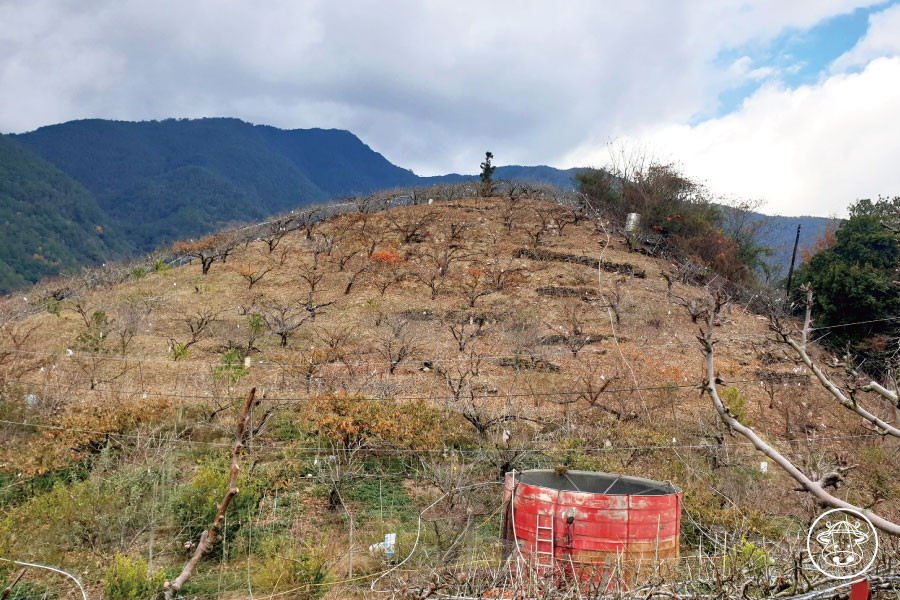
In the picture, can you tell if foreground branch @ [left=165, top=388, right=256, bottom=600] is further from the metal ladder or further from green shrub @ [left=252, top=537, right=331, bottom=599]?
green shrub @ [left=252, top=537, right=331, bottom=599]

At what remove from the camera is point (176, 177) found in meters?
107

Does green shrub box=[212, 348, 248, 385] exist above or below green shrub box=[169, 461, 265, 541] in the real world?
above

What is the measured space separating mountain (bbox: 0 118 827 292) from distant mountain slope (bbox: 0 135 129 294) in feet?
0.58

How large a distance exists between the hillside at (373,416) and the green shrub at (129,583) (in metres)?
0.14

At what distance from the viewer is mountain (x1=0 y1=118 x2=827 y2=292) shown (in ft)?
212

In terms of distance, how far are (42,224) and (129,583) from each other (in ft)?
229

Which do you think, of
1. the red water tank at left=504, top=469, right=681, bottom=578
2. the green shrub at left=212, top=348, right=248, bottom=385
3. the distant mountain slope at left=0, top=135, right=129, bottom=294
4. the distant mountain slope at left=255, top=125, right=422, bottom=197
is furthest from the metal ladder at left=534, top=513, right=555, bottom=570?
the distant mountain slope at left=255, top=125, right=422, bottom=197

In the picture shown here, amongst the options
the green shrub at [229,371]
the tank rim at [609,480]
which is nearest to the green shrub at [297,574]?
the tank rim at [609,480]

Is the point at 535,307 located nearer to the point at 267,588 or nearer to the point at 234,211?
the point at 267,588

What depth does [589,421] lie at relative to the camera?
39.1 feet

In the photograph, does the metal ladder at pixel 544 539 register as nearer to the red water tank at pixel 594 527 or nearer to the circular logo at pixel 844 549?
the red water tank at pixel 594 527

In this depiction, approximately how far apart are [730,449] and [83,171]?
12760 centimetres

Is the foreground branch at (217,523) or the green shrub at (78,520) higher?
the foreground branch at (217,523)

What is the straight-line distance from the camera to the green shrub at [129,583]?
18.7ft
